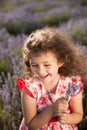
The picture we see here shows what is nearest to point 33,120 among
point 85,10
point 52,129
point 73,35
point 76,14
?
point 52,129

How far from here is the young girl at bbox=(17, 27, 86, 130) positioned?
9.46 feet

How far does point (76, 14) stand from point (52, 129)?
7.95 meters

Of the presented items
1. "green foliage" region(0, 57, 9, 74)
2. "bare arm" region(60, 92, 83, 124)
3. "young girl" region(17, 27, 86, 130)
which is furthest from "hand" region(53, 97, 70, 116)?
"green foliage" region(0, 57, 9, 74)

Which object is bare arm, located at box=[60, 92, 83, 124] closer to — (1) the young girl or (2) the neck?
(1) the young girl

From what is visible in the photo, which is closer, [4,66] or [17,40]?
[4,66]

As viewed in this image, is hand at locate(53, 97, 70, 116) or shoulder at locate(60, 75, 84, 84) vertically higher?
shoulder at locate(60, 75, 84, 84)

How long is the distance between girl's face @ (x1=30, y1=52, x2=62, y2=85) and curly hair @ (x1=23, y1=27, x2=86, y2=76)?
4 cm

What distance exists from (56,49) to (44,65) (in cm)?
17

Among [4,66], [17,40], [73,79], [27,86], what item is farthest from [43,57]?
[17,40]

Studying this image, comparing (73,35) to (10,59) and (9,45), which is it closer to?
(9,45)

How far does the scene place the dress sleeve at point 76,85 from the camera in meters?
3.03

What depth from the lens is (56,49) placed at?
9.77ft

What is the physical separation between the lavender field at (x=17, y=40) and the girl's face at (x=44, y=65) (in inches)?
28.7

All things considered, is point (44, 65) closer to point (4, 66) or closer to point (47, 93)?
point (47, 93)
